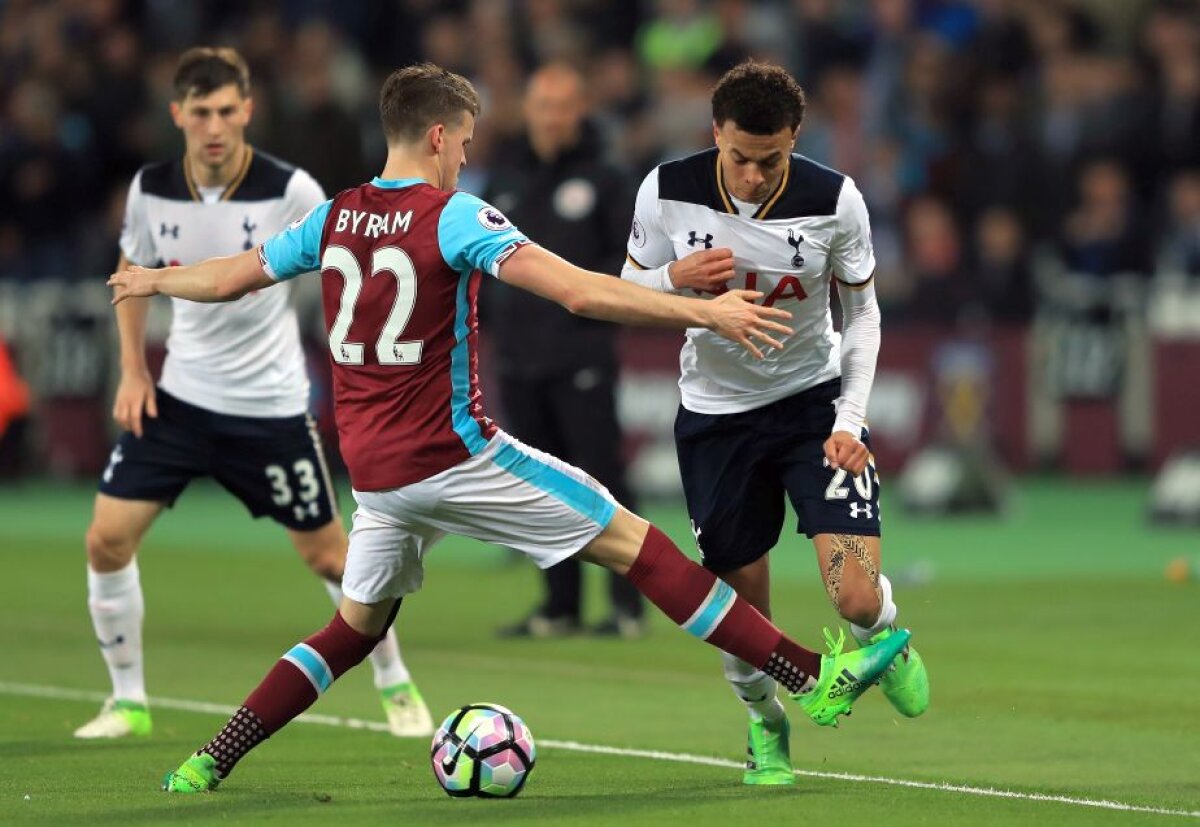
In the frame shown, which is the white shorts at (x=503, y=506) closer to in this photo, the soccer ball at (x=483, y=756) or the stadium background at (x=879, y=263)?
the soccer ball at (x=483, y=756)

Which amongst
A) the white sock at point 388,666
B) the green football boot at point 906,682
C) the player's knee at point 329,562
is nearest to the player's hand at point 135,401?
the player's knee at point 329,562

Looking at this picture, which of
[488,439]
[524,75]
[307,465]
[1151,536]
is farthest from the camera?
[524,75]

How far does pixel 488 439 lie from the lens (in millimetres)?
7520

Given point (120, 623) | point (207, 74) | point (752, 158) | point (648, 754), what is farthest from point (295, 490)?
point (752, 158)

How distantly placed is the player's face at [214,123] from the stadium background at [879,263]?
3148mm

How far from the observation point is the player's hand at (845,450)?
783 cm

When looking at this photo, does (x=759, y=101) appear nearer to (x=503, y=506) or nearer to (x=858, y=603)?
(x=503, y=506)

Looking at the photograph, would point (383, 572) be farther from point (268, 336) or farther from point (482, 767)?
point (268, 336)

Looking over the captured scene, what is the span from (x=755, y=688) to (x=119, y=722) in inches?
112

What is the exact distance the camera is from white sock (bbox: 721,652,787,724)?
792 centimetres

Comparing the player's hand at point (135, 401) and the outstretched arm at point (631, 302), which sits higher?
the outstretched arm at point (631, 302)

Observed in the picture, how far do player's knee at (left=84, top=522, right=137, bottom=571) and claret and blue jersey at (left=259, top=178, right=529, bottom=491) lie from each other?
212 centimetres

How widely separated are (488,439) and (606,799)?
3.99 ft

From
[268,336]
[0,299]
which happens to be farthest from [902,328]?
[268,336]
